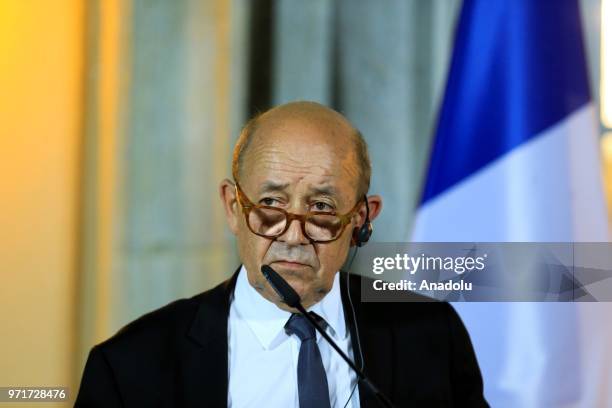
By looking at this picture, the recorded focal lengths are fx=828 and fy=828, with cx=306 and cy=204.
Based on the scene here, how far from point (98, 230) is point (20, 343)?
61 cm

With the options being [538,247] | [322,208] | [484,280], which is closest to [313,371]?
[322,208]

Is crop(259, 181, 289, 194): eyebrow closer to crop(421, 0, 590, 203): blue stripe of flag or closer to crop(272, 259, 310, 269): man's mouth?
crop(272, 259, 310, 269): man's mouth

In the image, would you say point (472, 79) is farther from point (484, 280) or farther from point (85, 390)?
point (85, 390)

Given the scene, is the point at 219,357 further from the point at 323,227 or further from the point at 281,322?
the point at 323,227

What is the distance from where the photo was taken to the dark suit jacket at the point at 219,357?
1914mm

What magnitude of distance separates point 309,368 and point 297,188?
420 mm

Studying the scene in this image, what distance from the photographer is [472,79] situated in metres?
3.04

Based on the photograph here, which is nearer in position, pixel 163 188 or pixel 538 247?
pixel 538 247

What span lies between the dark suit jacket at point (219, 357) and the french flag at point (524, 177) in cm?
75

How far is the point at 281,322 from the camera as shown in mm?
2012

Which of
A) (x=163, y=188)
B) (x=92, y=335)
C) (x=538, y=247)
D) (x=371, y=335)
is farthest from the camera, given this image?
(x=163, y=188)

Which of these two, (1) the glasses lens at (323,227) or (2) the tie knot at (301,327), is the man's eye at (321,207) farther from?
(2) the tie knot at (301,327)

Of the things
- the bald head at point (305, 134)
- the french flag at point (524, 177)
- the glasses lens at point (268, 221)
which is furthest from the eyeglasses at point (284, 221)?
the french flag at point (524, 177)

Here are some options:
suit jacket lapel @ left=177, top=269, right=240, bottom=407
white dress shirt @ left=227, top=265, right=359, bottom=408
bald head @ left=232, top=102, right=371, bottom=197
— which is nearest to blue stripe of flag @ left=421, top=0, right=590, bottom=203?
bald head @ left=232, top=102, right=371, bottom=197
